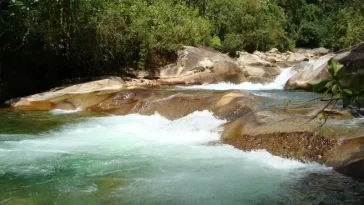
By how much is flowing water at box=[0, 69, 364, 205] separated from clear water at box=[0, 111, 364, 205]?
14 mm

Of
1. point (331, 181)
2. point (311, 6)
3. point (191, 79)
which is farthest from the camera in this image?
point (311, 6)

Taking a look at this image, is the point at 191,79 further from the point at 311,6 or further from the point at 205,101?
the point at 311,6

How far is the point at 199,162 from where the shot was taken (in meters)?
7.20

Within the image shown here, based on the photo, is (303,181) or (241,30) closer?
(303,181)

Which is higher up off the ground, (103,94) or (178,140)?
(103,94)

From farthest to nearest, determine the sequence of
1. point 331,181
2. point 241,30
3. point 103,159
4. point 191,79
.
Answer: point 241,30
point 191,79
point 103,159
point 331,181

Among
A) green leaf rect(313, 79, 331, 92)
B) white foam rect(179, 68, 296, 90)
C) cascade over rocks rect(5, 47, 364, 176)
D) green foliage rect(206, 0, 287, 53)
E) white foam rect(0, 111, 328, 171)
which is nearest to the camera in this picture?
green leaf rect(313, 79, 331, 92)

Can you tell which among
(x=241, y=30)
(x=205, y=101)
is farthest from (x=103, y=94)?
(x=241, y=30)

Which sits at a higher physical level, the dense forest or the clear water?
the dense forest

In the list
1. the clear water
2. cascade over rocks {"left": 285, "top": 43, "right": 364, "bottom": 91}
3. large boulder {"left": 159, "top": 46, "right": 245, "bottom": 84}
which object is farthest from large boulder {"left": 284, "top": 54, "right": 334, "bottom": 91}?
the clear water

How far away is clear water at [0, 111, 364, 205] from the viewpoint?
18.2ft

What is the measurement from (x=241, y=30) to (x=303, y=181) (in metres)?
22.9

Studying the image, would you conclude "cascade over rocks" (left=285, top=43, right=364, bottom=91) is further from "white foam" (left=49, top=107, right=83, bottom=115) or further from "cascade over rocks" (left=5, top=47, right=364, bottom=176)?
"white foam" (left=49, top=107, right=83, bottom=115)

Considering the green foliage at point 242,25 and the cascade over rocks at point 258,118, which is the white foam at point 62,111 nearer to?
the cascade over rocks at point 258,118
